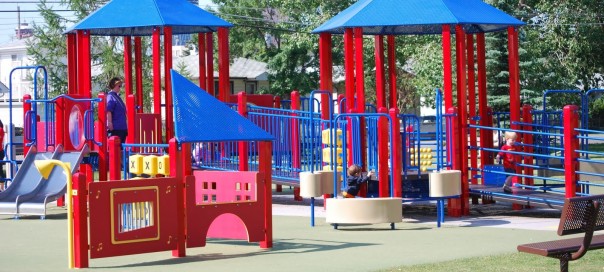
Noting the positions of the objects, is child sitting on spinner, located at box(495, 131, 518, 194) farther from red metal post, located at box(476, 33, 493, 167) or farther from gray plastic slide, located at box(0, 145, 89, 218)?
gray plastic slide, located at box(0, 145, 89, 218)

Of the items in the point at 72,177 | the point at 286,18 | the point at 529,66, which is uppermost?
the point at 286,18

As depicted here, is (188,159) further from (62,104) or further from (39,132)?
(39,132)

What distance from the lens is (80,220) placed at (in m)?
11.4

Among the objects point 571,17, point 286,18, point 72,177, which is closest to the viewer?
point 72,177

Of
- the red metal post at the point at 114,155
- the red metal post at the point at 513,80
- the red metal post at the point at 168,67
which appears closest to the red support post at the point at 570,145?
the red metal post at the point at 513,80

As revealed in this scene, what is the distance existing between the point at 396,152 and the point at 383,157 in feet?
0.67

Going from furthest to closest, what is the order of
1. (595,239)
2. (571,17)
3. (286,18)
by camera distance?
(286,18) → (571,17) → (595,239)

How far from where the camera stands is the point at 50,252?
13023 millimetres

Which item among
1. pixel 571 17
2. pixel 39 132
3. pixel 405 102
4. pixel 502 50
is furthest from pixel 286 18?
pixel 39 132

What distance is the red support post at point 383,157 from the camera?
15.4 meters

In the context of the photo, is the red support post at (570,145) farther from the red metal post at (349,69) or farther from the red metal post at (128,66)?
the red metal post at (128,66)

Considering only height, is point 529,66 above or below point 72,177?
above

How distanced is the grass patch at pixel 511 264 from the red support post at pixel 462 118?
561 centimetres

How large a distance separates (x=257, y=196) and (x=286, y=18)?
5335 cm
